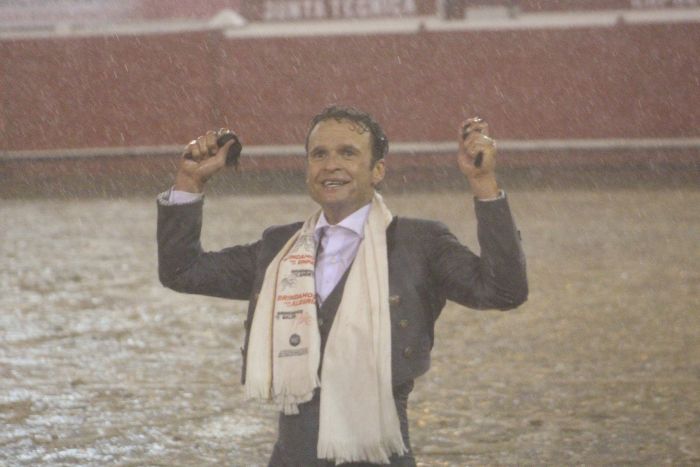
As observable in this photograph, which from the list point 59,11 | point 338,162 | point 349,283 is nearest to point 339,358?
point 349,283

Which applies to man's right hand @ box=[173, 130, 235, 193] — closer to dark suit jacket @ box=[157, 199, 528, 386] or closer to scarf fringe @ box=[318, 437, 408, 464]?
dark suit jacket @ box=[157, 199, 528, 386]

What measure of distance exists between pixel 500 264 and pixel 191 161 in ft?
2.20

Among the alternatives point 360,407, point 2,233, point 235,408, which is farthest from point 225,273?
point 2,233

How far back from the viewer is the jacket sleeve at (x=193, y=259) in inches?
115

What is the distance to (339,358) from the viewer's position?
270cm

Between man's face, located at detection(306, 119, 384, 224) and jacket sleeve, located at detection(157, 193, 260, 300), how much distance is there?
0.24m

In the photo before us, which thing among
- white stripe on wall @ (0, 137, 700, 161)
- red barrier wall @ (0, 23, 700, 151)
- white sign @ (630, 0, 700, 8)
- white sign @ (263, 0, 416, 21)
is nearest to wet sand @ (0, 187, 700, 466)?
white stripe on wall @ (0, 137, 700, 161)

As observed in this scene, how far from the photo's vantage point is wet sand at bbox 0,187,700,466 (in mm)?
4934

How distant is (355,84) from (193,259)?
16.0 metres

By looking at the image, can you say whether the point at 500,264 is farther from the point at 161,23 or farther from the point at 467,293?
the point at 161,23

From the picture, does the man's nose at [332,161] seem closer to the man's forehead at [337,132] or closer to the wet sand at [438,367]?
the man's forehead at [337,132]

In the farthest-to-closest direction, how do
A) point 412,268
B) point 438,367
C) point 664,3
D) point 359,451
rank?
point 664,3, point 438,367, point 412,268, point 359,451

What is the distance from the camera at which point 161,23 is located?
1964cm

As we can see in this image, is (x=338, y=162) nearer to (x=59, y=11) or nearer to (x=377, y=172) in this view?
(x=377, y=172)
